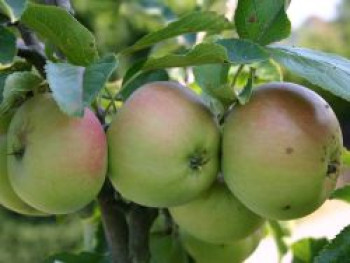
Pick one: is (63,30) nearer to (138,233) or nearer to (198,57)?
(198,57)

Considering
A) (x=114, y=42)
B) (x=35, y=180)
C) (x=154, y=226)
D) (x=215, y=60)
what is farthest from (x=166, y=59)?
(x=114, y=42)

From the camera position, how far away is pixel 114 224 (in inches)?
31.2

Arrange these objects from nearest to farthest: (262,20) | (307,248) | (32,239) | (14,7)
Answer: (14,7) < (262,20) < (307,248) < (32,239)

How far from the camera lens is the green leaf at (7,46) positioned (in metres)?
0.67

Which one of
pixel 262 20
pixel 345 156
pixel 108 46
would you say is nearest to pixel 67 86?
pixel 262 20

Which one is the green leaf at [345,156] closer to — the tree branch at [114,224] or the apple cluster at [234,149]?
the apple cluster at [234,149]

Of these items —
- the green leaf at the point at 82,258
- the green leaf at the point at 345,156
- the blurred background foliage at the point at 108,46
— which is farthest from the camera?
the blurred background foliage at the point at 108,46

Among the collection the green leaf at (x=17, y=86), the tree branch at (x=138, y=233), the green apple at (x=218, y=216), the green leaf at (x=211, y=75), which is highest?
the green leaf at (x=17, y=86)

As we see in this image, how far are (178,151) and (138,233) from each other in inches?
6.6

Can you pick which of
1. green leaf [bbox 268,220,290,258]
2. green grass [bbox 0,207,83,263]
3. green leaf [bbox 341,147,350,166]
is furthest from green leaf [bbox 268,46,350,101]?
green grass [bbox 0,207,83,263]

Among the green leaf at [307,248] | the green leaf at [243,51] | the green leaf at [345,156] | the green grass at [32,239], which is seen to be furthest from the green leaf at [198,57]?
the green grass at [32,239]

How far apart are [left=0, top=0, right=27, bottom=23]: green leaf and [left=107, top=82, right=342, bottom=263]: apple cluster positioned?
5.7 inches

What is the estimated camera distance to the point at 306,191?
0.67 meters

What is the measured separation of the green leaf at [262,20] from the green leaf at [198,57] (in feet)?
0.24
